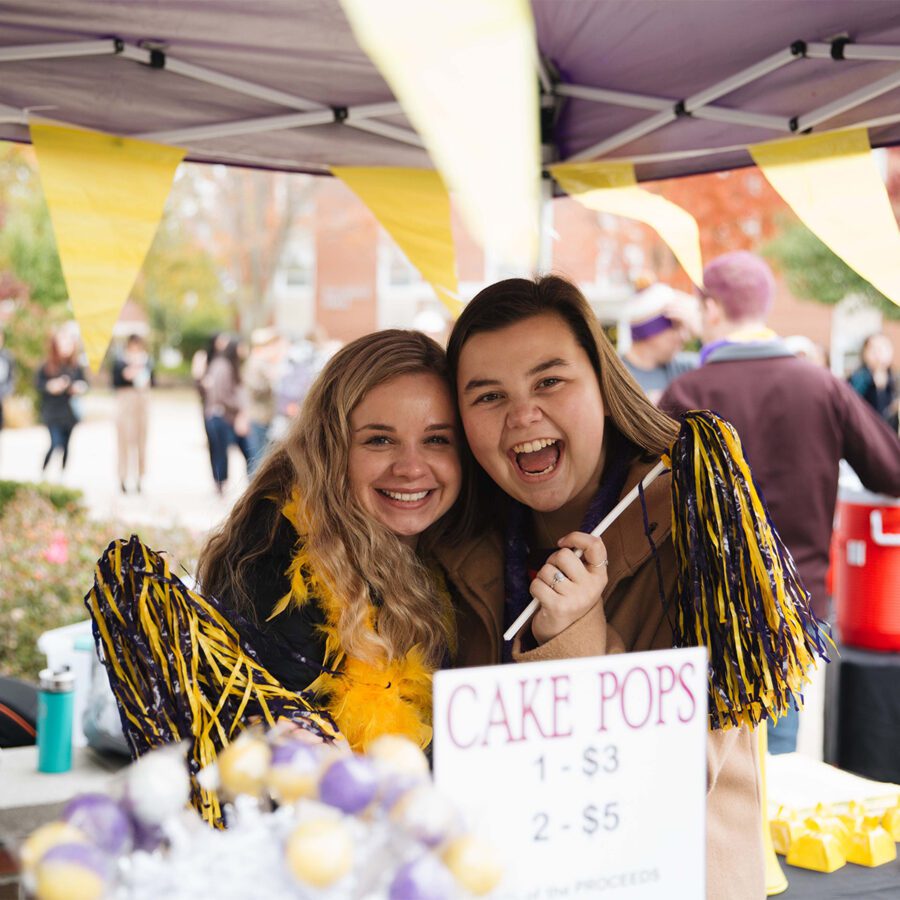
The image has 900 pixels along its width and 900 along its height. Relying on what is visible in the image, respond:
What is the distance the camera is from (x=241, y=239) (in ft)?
64.2

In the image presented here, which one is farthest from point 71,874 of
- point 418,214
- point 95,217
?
point 418,214

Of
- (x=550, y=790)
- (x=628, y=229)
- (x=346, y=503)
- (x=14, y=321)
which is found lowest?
(x=550, y=790)

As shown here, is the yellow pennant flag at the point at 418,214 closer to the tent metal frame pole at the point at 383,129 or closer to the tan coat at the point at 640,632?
the tent metal frame pole at the point at 383,129

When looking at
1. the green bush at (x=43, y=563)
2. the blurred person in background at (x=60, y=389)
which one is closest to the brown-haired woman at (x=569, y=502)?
the green bush at (x=43, y=563)

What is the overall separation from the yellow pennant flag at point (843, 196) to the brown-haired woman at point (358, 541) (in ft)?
3.46

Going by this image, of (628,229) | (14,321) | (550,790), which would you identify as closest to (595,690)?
(550,790)

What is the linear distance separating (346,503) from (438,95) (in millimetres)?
1063

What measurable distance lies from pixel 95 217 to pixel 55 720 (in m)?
1.30

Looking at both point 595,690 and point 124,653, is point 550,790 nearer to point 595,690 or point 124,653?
point 595,690

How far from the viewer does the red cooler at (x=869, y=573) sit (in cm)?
408

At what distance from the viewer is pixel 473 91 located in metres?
0.96

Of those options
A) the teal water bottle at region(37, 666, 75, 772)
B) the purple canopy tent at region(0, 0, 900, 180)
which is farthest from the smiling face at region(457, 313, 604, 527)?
the teal water bottle at region(37, 666, 75, 772)

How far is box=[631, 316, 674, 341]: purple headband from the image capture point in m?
4.62

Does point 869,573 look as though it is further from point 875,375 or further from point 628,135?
point 875,375
